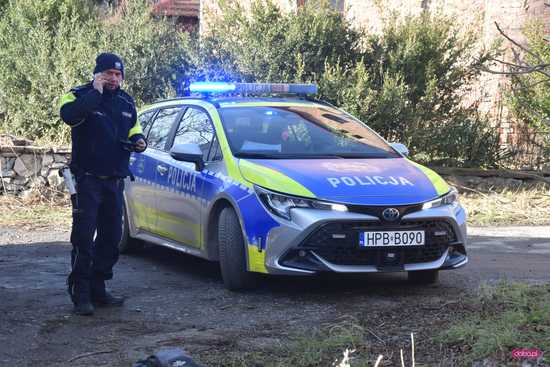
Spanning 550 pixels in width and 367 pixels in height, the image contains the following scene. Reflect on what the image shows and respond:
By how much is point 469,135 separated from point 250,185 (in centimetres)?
781

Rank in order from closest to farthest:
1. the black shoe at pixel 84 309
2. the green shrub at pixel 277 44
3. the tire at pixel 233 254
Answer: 1. the black shoe at pixel 84 309
2. the tire at pixel 233 254
3. the green shrub at pixel 277 44

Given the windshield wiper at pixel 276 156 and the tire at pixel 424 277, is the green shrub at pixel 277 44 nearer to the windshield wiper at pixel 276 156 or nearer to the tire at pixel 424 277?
the windshield wiper at pixel 276 156

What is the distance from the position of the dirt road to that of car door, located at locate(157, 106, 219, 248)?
42 cm

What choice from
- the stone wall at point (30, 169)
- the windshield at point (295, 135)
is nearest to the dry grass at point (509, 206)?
the windshield at point (295, 135)

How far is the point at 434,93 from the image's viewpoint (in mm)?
→ 13617

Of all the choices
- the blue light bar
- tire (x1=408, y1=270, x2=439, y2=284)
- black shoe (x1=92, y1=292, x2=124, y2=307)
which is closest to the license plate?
tire (x1=408, y1=270, x2=439, y2=284)

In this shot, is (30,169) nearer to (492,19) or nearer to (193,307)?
(193,307)

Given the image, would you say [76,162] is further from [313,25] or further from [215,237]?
[313,25]

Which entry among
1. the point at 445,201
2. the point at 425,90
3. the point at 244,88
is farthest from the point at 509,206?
the point at 445,201

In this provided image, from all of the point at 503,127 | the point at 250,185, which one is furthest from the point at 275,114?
the point at 503,127

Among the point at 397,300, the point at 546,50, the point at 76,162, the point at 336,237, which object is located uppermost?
the point at 546,50

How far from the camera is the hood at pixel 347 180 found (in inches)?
252

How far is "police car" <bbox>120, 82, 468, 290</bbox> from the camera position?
633 cm

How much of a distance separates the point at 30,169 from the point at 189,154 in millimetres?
6025
